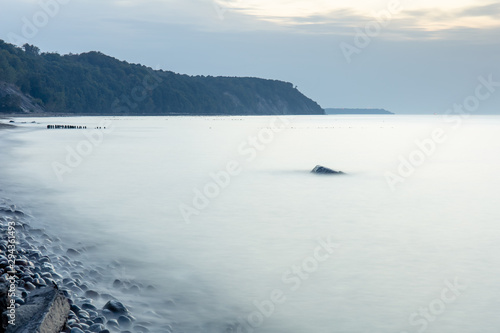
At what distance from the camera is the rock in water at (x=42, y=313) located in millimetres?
6047

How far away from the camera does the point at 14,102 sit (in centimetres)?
12306

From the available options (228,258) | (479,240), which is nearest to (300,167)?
(479,240)

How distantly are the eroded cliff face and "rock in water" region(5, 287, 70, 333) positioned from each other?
12656 cm

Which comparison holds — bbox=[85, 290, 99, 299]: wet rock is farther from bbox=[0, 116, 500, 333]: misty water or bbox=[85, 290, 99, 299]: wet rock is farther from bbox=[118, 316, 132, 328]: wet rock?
bbox=[118, 316, 132, 328]: wet rock

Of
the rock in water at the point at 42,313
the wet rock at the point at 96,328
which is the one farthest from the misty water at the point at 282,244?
the rock in water at the point at 42,313

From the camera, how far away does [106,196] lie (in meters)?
20.8

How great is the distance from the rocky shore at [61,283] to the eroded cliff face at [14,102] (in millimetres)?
120623

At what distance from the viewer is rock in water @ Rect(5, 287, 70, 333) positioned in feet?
19.8

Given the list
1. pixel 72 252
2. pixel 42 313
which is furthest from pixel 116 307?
pixel 72 252

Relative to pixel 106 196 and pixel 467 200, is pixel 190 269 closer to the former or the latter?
pixel 106 196

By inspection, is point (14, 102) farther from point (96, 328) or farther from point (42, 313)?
point (42, 313)

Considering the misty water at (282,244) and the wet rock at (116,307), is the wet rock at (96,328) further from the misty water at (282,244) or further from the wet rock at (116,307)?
the misty water at (282,244)

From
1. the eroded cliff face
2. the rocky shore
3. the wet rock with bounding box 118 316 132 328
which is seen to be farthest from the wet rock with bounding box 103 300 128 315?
the eroded cliff face

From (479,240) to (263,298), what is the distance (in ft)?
25.8
